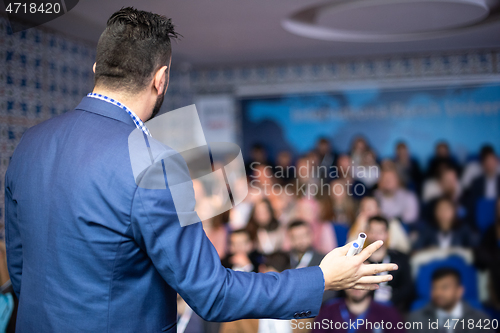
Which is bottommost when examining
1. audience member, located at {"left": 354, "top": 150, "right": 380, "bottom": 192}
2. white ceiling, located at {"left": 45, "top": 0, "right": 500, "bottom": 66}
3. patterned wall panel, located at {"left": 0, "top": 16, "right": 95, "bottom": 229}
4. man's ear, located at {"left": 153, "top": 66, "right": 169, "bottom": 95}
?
audience member, located at {"left": 354, "top": 150, "right": 380, "bottom": 192}

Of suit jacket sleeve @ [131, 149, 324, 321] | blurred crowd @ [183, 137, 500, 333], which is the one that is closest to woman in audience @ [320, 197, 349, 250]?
blurred crowd @ [183, 137, 500, 333]

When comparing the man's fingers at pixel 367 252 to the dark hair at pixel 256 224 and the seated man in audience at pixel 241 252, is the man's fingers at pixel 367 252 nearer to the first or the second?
the seated man in audience at pixel 241 252

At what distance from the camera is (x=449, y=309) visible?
2.64 m

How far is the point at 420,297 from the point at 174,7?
289 centimetres

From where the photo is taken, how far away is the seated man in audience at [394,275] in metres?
2.53

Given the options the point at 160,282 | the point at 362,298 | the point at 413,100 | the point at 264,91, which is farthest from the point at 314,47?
the point at 160,282

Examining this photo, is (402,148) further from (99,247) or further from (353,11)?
(99,247)

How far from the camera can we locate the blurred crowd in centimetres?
272

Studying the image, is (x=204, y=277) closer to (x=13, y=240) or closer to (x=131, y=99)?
(x=131, y=99)

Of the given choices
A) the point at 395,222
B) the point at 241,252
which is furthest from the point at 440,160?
the point at 241,252

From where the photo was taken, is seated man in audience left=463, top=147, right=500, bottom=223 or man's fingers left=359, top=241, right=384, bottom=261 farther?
seated man in audience left=463, top=147, right=500, bottom=223

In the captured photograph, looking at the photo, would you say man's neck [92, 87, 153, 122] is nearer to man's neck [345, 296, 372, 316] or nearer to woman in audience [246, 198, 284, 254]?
man's neck [345, 296, 372, 316]

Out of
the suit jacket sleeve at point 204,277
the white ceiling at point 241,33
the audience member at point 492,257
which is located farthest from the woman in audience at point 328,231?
the suit jacket sleeve at point 204,277

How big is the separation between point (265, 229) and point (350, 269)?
2.49m
